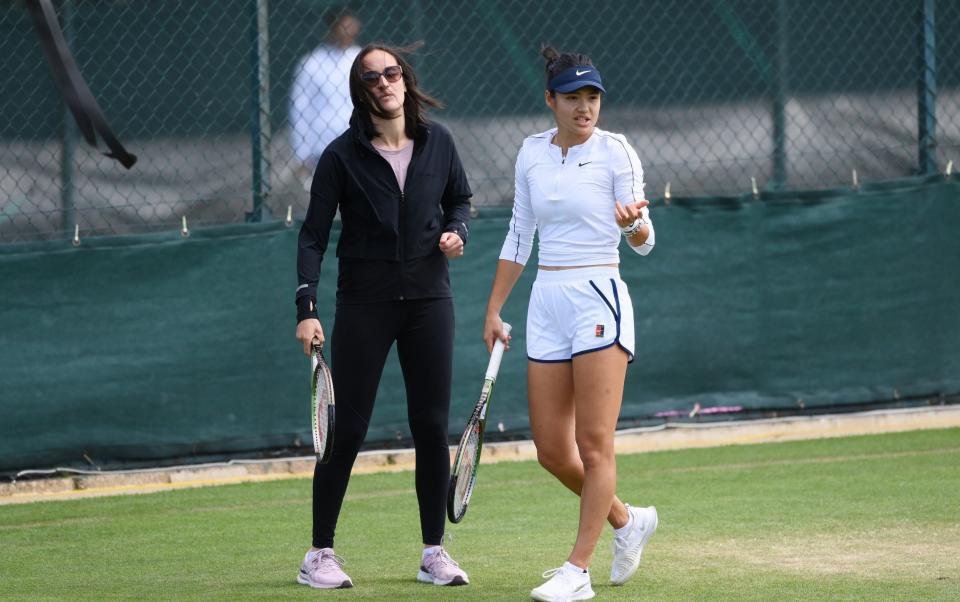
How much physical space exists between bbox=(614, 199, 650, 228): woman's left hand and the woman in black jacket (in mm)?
757

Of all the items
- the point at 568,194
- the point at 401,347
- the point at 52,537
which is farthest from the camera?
the point at 52,537

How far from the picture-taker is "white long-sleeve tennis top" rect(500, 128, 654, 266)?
493cm

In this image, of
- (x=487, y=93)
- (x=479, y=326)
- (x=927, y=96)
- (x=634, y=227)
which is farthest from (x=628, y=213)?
(x=927, y=96)

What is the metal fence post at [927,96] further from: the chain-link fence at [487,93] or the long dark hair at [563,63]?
the long dark hair at [563,63]

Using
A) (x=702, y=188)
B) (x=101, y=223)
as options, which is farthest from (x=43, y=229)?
(x=702, y=188)

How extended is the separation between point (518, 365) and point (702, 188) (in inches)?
67.1

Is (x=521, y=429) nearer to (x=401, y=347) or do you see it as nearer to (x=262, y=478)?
(x=262, y=478)

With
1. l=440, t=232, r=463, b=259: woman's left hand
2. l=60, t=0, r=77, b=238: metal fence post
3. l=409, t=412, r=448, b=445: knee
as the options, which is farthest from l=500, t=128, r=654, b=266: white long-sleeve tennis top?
l=60, t=0, r=77, b=238: metal fence post

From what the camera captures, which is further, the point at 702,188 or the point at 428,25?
the point at 702,188

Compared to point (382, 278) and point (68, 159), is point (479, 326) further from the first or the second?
point (382, 278)

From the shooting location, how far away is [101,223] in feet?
26.7

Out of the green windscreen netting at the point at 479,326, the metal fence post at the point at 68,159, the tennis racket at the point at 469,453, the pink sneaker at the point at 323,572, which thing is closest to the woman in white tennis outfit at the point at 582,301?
the tennis racket at the point at 469,453

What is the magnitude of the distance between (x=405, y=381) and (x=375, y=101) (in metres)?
1.04

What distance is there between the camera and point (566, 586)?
4719mm
